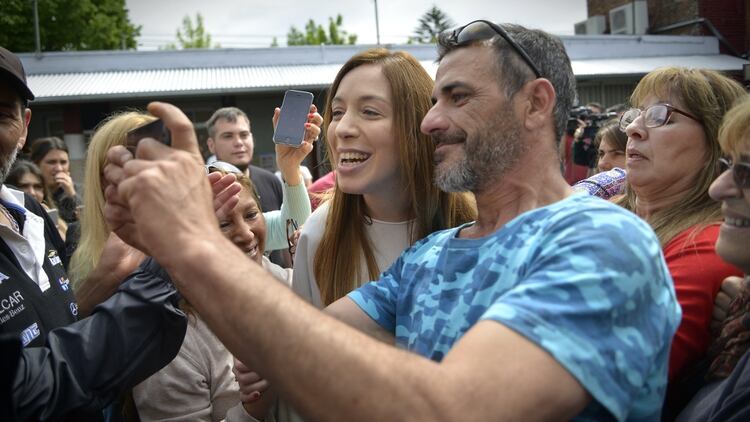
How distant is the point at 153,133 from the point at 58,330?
772 millimetres

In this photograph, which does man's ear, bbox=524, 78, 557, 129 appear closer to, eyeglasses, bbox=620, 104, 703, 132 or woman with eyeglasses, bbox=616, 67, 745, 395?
woman with eyeglasses, bbox=616, 67, 745, 395

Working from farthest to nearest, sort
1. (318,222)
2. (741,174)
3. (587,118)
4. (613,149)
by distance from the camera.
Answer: (587,118), (613,149), (318,222), (741,174)

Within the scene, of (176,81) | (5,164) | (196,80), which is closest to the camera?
(5,164)

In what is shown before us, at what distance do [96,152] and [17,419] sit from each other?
158cm

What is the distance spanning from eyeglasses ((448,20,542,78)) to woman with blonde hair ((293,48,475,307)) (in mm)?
576

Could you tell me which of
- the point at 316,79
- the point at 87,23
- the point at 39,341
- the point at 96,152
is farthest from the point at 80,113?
the point at 39,341

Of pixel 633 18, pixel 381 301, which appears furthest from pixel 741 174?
pixel 633 18

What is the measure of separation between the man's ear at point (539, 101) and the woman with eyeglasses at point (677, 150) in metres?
0.68

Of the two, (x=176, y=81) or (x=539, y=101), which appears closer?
(x=539, y=101)

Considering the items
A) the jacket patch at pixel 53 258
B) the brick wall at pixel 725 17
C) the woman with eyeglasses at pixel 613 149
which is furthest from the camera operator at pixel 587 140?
the brick wall at pixel 725 17

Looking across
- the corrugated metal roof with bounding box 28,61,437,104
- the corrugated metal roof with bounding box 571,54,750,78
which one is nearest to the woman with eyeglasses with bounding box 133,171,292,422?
the corrugated metal roof with bounding box 28,61,437,104

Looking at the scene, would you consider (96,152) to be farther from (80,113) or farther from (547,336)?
(80,113)

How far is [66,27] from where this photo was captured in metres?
21.3

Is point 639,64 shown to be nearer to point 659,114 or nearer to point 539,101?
point 659,114
